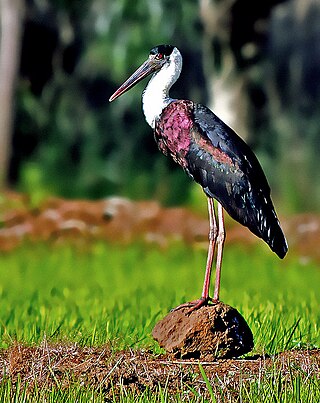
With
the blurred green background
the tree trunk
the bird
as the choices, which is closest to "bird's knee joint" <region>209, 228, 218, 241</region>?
the bird

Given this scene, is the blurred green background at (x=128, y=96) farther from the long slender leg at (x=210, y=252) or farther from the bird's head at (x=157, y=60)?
the long slender leg at (x=210, y=252)

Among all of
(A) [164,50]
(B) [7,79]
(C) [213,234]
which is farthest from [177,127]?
(B) [7,79]

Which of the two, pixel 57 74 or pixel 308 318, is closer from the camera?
pixel 308 318

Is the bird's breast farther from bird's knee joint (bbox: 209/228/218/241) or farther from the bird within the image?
bird's knee joint (bbox: 209/228/218/241)

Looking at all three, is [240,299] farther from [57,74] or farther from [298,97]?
[298,97]

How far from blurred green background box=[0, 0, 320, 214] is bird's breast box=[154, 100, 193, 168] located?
9903 millimetres

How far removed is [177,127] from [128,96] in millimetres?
13786

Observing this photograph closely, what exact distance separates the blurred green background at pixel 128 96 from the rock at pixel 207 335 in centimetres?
1004

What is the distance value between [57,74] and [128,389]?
14768 millimetres

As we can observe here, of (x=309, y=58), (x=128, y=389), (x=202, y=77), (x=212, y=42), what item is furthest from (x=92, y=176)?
(x=128, y=389)

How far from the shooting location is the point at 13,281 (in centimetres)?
1235

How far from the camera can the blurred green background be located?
1767cm

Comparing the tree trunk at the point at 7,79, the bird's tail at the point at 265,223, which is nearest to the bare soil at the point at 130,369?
the bird's tail at the point at 265,223

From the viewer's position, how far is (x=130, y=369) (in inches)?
273
